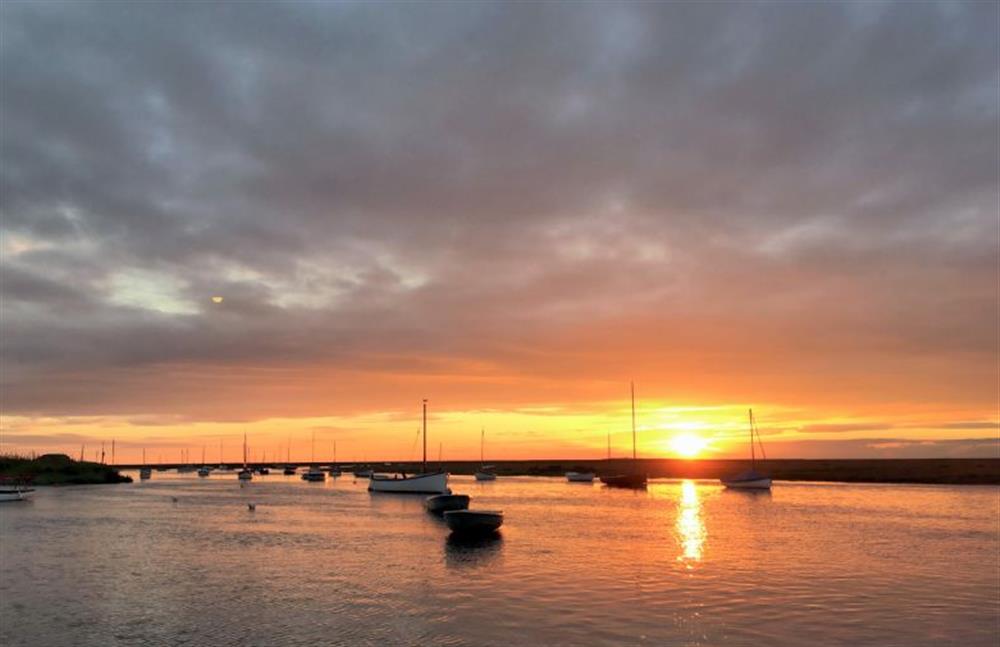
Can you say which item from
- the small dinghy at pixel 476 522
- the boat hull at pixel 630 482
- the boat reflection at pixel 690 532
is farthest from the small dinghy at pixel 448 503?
the boat hull at pixel 630 482

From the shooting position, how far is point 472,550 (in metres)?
52.0

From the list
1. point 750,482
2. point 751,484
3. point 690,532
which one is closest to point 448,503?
point 690,532

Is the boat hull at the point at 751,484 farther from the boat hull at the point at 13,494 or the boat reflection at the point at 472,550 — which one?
the boat hull at the point at 13,494

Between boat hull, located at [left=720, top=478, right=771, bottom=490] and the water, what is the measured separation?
59.0m

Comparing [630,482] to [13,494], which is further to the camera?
[630,482]

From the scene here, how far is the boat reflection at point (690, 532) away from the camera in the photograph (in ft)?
159

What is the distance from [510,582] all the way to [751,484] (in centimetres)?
11195

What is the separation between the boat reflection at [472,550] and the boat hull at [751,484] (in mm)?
89668

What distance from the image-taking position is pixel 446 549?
53.3m

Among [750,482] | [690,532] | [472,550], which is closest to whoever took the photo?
[472,550]

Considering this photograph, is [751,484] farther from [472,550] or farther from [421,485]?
[472,550]

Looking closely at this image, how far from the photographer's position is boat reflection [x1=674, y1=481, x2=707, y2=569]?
159 feet

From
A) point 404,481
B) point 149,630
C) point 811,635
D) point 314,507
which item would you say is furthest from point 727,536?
point 404,481

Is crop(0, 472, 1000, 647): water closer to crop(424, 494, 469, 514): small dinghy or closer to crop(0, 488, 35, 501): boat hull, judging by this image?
crop(424, 494, 469, 514): small dinghy
